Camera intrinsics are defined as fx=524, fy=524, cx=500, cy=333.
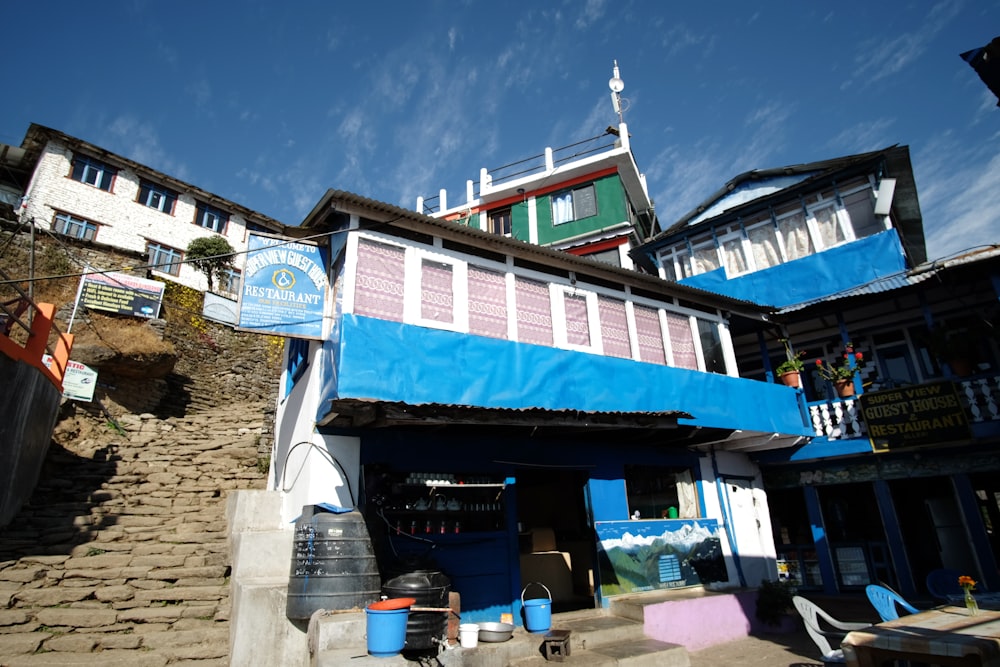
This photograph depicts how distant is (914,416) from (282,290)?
14336 mm

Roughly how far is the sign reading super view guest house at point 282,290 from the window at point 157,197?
25.6 m

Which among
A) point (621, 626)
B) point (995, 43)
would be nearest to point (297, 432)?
point (621, 626)

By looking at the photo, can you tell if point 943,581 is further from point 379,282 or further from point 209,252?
point 209,252

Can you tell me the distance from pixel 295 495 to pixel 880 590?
9236mm

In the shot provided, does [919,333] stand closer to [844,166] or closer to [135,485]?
[844,166]

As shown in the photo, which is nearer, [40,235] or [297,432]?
[297,432]

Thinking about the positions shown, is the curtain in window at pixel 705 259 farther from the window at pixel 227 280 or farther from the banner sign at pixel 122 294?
the window at pixel 227 280

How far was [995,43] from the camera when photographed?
6387 mm

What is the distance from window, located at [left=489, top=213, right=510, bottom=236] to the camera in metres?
24.9

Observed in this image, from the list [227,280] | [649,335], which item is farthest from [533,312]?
[227,280]

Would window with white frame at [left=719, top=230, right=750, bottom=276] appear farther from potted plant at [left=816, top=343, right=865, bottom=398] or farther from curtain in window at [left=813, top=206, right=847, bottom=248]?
potted plant at [left=816, top=343, right=865, bottom=398]

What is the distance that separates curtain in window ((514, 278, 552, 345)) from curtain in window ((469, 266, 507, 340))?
0.39 metres

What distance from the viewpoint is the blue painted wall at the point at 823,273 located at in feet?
50.1

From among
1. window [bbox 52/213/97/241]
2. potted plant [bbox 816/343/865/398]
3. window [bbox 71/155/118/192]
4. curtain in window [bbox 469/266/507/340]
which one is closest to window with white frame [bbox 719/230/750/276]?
potted plant [bbox 816/343/865/398]
